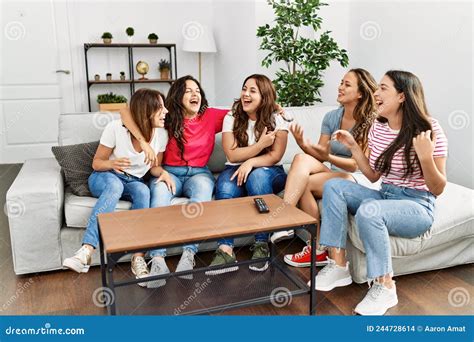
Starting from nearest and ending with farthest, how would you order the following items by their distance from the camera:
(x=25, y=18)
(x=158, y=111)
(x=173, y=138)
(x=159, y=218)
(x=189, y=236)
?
(x=189, y=236), (x=159, y=218), (x=158, y=111), (x=173, y=138), (x=25, y=18)

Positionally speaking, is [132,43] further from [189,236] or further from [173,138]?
[189,236]

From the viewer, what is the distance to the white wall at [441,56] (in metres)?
3.10

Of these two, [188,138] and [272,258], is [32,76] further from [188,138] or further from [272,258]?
[272,258]

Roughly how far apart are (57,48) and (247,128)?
3.13 metres

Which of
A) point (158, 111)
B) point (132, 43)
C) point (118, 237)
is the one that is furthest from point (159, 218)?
point (132, 43)

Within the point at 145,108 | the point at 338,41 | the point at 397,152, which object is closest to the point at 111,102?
the point at 338,41

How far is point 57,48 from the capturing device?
5.08 meters

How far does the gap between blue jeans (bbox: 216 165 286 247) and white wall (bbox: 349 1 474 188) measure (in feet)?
4.08

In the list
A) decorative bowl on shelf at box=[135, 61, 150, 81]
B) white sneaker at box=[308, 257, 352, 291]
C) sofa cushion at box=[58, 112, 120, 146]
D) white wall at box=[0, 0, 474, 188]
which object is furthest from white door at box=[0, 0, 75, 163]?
white sneaker at box=[308, 257, 352, 291]

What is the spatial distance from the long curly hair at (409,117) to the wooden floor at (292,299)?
579mm

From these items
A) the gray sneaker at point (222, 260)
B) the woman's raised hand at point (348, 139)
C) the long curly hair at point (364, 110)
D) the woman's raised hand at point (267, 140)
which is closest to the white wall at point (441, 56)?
the long curly hair at point (364, 110)

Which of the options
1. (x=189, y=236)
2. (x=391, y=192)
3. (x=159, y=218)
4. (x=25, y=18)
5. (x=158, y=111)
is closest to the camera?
(x=189, y=236)

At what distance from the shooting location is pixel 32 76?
5055 millimetres

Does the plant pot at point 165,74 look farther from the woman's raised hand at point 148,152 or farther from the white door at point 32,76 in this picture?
the woman's raised hand at point 148,152
